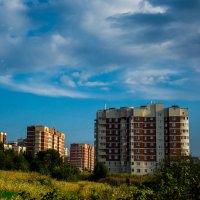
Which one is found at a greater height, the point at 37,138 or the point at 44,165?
the point at 37,138

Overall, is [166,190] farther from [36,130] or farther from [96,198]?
[36,130]

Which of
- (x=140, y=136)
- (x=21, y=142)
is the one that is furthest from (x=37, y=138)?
(x=140, y=136)

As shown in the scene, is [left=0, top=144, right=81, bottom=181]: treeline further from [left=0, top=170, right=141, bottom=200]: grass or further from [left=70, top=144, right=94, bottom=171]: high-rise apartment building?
[left=70, top=144, right=94, bottom=171]: high-rise apartment building

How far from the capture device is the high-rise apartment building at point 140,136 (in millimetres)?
82750

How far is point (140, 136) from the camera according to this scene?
84.0 metres

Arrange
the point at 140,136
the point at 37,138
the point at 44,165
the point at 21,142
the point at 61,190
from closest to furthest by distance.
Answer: the point at 61,190
the point at 44,165
the point at 140,136
the point at 37,138
the point at 21,142

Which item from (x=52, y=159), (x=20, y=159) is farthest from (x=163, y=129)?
(x=20, y=159)

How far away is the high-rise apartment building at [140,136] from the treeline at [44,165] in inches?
847

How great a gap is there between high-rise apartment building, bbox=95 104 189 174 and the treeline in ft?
70.6

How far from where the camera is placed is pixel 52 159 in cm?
6481

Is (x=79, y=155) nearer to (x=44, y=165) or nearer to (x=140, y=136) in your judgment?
(x=140, y=136)

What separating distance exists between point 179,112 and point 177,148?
25.5 ft

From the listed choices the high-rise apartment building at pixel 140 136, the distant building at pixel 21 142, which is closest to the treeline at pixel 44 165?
the high-rise apartment building at pixel 140 136

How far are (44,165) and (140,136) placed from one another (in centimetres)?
3909
